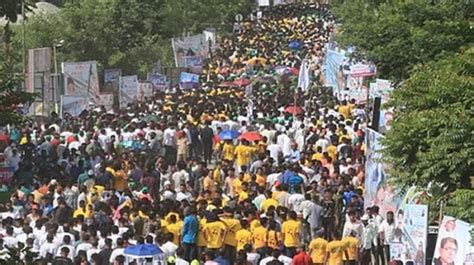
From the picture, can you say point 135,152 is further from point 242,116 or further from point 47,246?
point 47,246

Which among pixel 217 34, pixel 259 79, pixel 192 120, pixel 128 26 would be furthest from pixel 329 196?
pixel 217 34

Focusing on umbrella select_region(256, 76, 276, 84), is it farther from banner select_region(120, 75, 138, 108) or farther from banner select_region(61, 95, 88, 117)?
banner select_region(61, 95, 88, 117)

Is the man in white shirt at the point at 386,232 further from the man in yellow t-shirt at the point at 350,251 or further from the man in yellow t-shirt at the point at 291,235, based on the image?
the man in yellow t-shirt at the point at 291,235

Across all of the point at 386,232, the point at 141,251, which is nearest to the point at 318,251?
the point at 386,232

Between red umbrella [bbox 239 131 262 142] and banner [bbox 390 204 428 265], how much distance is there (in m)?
10.1

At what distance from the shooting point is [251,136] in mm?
28156

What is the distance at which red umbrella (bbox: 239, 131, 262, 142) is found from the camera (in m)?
27.9

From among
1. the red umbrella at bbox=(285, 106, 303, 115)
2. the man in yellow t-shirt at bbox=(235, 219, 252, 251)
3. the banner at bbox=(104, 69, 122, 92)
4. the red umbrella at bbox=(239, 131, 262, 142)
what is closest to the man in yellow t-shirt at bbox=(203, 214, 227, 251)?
the man in yellow t-shirt at bbox=(235, 219, 252, 251)

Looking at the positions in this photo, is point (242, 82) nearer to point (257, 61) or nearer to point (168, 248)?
point (257, 61)

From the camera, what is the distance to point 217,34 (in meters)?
67.6

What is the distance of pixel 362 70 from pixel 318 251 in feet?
56.4

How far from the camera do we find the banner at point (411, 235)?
55.4 ft

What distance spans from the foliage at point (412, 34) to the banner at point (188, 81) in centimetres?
1025

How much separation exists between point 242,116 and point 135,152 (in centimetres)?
594
